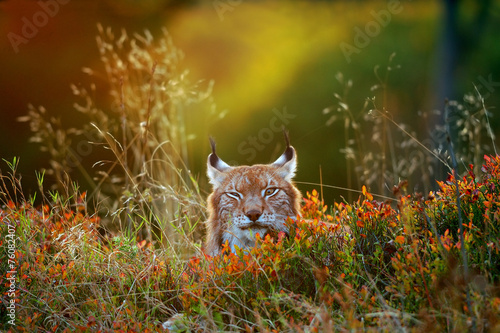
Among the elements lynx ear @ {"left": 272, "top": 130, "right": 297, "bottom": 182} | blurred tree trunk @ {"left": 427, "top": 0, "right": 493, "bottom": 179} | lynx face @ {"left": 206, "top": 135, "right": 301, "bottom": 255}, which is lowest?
blurred tree trunk @ {"left": 427, "top": 0, "right": 493, "bottom": 179}

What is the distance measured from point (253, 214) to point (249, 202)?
157 millimetres

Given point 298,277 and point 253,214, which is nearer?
point 298,277

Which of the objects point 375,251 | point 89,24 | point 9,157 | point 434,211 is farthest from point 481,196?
point 89,24

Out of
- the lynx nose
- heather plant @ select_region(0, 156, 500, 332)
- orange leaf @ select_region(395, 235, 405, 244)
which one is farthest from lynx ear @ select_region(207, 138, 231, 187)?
orange leaf @ select_region(395, 235, 405, 244)

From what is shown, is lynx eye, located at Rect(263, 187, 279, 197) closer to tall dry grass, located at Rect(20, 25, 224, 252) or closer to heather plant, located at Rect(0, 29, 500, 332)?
heather plant, located at Rect(0, 29, 500, 332)

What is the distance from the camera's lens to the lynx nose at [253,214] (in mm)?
4391

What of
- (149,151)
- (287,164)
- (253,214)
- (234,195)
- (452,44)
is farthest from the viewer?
(452,44)

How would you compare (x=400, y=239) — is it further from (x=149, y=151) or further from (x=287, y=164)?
(x=149, y=151)

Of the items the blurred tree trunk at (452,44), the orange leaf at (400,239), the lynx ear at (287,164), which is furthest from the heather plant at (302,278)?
the blurred tree trunk at (452,44)

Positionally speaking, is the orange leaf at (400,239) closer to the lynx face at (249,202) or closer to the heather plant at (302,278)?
the heather plant at (302,278)

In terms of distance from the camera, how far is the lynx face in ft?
14.6

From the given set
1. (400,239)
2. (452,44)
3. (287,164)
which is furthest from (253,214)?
(452,44)

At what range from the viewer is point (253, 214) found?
14.4 feet

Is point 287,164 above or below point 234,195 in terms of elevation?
above
